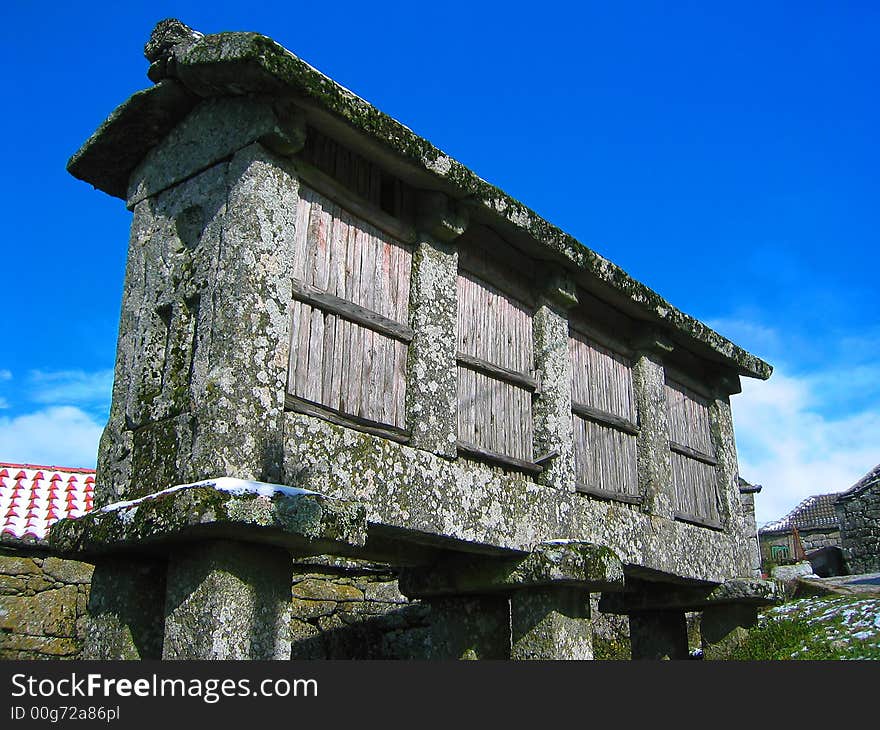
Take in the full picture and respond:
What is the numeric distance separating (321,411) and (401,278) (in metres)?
1.06

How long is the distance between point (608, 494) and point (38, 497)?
15.4ft

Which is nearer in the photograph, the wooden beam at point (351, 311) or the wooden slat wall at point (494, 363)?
the wooden beam at point (351, 311)

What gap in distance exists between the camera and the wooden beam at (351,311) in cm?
447

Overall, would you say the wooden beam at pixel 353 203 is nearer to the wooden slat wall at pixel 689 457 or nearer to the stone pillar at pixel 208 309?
the stone pillar at pixel 208 309

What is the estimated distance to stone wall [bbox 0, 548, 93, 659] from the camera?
21.0 ft

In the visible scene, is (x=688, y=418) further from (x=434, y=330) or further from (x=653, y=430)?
(x=434, y=330)

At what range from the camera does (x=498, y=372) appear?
→ 561 cm

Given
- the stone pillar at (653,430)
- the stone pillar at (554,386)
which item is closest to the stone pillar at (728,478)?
the stone pillar at (653,430)

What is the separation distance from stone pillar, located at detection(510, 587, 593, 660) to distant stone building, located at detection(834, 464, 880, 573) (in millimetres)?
11774

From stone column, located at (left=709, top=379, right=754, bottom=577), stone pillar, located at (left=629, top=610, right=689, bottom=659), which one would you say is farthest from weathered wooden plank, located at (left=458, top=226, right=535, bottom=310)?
stone pillar, located at (left=629, top=610, right=689, bottom=659)

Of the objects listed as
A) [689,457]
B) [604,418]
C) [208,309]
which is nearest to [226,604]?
[208,309]

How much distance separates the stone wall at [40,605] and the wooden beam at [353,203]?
11.7 feet

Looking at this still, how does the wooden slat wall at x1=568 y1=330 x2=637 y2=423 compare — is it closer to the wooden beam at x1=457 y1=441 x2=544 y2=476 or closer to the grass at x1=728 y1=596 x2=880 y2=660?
the wooden beam at x1=457 y1=441 x2=544 y2=476

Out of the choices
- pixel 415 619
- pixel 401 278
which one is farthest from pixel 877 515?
pixel 401 278
